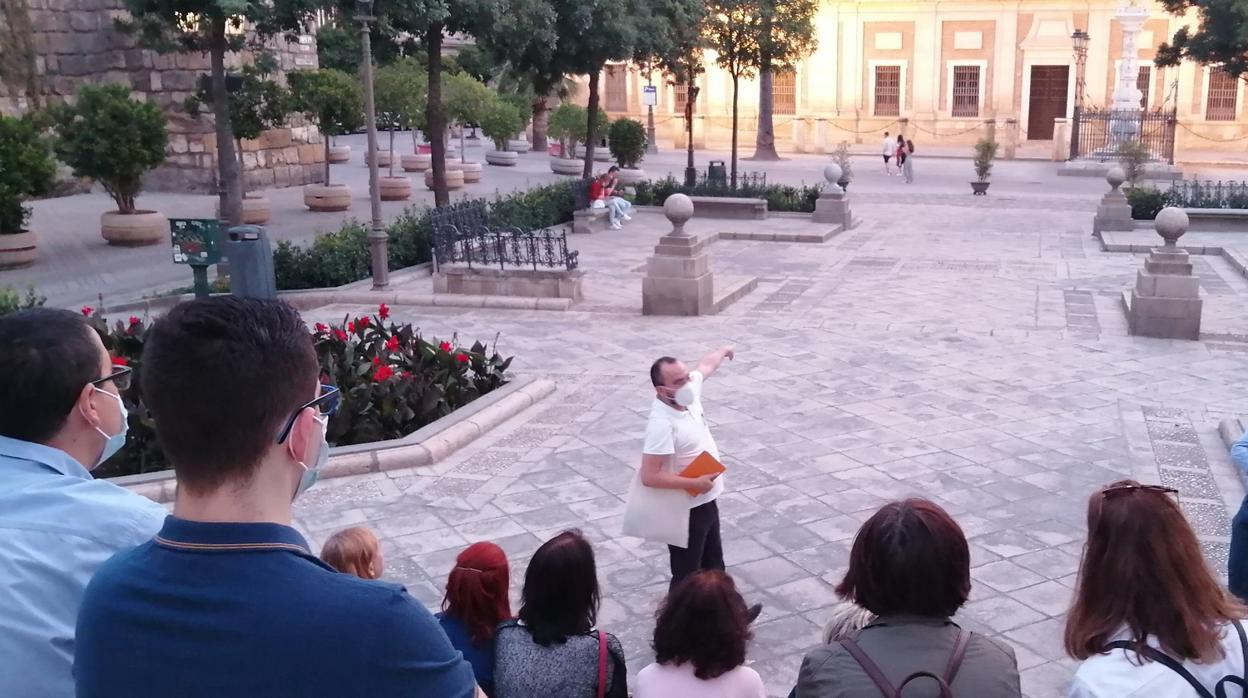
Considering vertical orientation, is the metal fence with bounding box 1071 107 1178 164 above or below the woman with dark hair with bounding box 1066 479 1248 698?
above

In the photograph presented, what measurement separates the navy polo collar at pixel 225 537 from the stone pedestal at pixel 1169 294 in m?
11.0

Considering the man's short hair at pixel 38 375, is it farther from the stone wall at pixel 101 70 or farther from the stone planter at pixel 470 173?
the stone planter at pixel 470 173

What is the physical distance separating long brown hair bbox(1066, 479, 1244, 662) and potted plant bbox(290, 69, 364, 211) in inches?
811

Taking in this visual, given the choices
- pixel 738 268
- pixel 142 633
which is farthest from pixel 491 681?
pixel 738 268

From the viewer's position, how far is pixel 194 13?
15.8 m

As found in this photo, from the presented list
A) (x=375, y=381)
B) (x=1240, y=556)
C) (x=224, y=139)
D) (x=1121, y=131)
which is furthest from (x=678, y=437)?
(x=1121, y=131)

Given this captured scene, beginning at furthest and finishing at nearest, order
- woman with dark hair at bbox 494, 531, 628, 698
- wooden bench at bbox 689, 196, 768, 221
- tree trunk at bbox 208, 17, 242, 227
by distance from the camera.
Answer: wooden bench at bbox 689, 196, 768, 221 < tree trunk at bbox 208, 17, 242, 227 < woman with dark hair at bbox 494, 531, 628, 698

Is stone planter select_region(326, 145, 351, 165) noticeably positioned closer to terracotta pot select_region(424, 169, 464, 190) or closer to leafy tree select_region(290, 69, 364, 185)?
terracotta pot select_region(424, 169, 464, 190)

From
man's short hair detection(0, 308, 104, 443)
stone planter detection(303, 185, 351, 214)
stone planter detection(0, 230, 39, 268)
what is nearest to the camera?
man's short hair detection(0, 308, 104, 443)

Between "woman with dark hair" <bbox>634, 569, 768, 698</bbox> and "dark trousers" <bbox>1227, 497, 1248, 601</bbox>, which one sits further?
"dark trousers" <bbox>1227, 497, 1248, 601</bbox>

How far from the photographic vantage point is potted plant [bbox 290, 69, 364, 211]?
2188 cm

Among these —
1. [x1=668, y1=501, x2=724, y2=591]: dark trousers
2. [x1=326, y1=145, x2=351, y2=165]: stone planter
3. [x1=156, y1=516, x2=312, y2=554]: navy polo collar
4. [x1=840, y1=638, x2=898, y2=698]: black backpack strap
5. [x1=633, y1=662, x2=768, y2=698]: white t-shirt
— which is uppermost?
[x1=326, y1=145, x2=351, y2=165]: stone planter

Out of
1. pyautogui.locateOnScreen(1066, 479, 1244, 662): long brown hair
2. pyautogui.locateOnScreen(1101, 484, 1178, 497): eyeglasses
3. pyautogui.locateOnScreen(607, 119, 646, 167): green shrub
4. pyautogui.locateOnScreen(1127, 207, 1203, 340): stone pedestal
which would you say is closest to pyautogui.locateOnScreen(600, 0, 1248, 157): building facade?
pyautogui.locateOnScreen(607, 119, 646, 167): green shrub

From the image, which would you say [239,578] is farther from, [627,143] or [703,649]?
[627,143]
